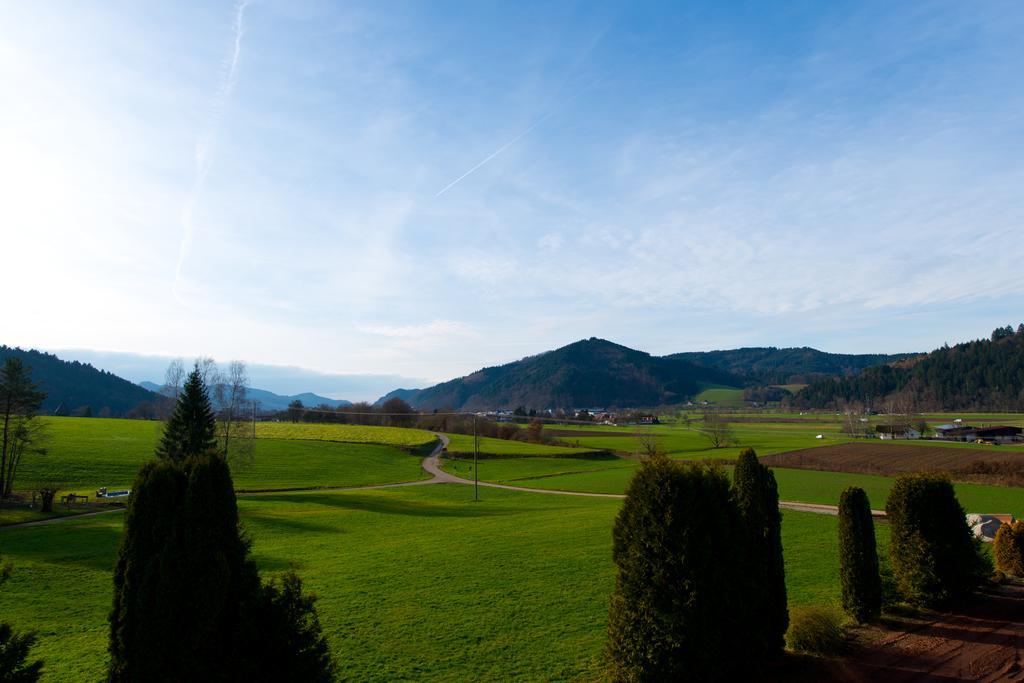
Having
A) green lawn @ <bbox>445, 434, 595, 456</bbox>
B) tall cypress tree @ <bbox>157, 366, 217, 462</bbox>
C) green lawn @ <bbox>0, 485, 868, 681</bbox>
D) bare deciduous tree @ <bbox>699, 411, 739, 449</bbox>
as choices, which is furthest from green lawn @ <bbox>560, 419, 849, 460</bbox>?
tall cypress tree @ <bbox>157, 366, 217, 462</bbox>

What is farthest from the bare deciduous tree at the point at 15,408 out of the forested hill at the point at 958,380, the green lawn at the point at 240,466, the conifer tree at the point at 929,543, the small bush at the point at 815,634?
the forested hill at the point at 958,380

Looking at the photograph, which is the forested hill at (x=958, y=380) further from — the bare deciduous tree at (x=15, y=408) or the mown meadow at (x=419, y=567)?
the bare deciduous tree at (x=15, y=408)

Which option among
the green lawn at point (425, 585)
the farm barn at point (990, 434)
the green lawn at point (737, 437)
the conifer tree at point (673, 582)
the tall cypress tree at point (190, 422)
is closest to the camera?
the conifer tree at point (673, 582)

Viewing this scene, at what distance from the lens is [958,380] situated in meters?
140

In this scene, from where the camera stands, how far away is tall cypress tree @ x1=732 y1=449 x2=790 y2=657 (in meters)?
9.32

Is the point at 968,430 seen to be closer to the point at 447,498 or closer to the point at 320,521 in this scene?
the point at 447,498

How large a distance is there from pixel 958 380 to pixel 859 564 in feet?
546

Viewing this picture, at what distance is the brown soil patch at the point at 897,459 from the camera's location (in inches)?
2023

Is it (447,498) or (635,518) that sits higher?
(635,518)

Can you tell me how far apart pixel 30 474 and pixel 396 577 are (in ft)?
146

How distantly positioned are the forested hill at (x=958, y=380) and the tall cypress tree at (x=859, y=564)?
150444 mm

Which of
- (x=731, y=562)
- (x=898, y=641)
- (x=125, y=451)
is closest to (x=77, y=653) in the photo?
(x=731, y=562)

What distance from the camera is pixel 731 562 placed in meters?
8.88

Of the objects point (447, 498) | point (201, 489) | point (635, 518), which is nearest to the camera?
point (201, 489)
